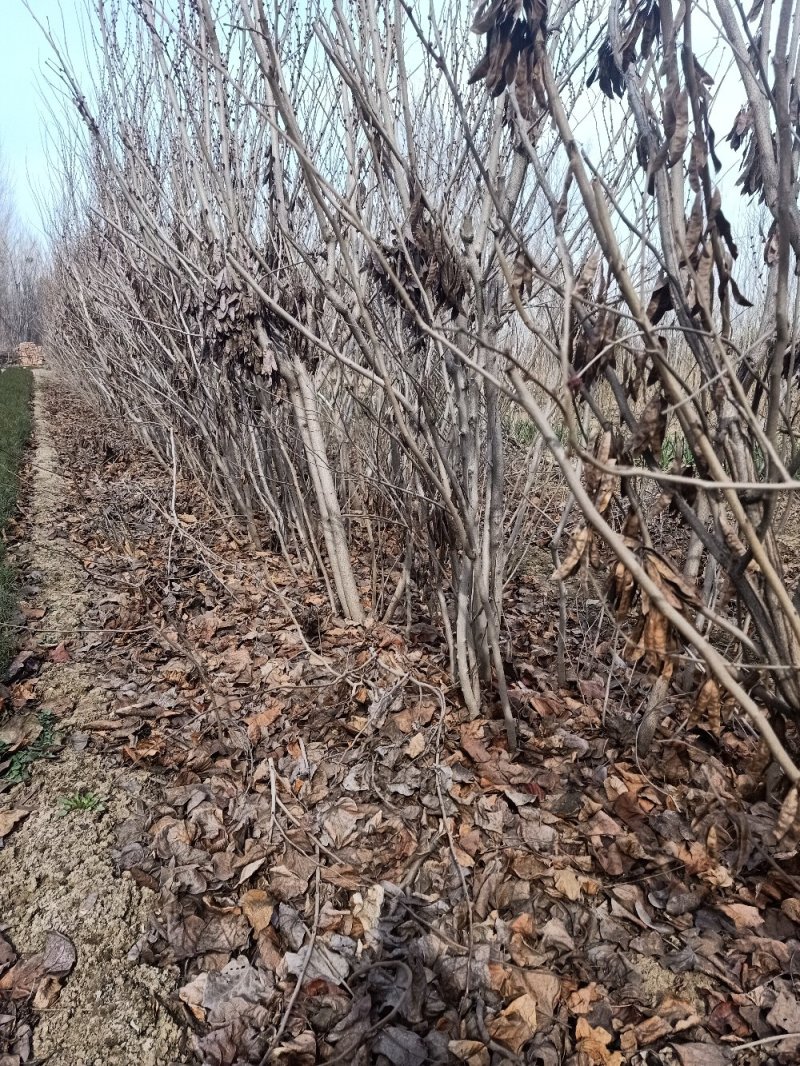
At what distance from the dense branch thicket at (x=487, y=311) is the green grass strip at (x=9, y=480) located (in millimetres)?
1575

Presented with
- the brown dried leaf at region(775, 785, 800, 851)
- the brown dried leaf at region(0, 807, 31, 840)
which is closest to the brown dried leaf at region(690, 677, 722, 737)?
the brown dried leaf at region(775, 785, 800, 851)

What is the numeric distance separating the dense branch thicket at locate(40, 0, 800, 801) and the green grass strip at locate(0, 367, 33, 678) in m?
1.57

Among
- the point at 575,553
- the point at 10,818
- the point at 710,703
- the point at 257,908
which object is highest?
the point at 575,553

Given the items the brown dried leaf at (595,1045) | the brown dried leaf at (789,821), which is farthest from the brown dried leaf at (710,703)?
the brown dried leaf at (595,1045)

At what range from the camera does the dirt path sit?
1.47 m

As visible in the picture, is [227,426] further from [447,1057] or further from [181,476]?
[447,1057]

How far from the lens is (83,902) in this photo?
5.94ft

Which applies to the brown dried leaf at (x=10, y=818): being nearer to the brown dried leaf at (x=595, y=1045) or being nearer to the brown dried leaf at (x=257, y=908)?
the brown dried leaf at (x=257, y=908)

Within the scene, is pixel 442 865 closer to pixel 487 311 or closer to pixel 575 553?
pixel 575 553

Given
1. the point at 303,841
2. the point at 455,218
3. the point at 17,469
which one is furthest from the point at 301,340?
the point at 17,469

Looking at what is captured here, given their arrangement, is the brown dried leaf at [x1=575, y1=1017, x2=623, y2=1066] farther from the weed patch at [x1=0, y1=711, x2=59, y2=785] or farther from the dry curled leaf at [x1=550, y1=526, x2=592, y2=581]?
the weed patch at [x1=0, y1=711, x2=59, y2=785]

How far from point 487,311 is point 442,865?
1.70m

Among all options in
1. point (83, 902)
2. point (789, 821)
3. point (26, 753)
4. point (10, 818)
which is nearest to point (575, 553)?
point (789, 821)

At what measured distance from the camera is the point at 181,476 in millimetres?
6328
